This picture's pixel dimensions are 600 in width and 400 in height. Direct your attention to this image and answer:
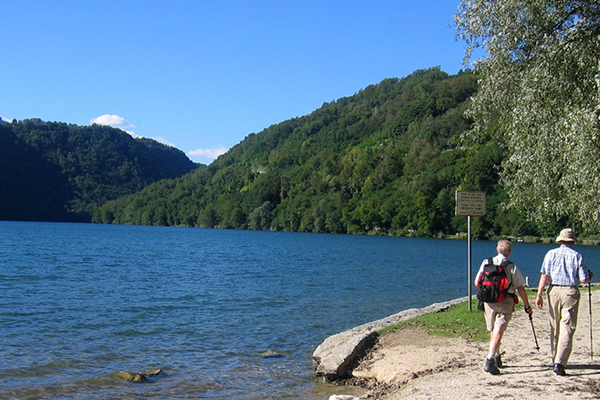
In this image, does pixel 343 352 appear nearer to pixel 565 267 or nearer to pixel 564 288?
pixel 564 288

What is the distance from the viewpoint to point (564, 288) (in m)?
8.33

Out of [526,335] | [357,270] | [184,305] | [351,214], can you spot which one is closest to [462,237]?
[351,214]

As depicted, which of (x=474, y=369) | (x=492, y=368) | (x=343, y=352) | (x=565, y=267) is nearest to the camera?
(x=565, y=267)

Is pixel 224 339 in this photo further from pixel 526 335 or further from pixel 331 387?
pixel 526 335

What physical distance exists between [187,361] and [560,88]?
11.7 metres

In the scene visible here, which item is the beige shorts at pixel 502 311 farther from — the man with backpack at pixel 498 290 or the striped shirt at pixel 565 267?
the striped shirt at pixel 565 267

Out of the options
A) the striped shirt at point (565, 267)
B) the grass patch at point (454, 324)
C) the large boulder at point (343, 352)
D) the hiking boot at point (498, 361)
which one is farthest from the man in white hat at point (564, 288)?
the large boulder at point (343, 352)

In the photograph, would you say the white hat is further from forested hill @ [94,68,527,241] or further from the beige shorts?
forested hill @ [94,68,527,241]

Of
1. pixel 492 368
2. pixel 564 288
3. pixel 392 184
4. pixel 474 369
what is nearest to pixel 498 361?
pixel 492 368

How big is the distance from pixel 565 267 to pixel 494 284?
1070 mm

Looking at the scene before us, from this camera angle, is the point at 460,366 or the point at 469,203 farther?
the point at 469,203

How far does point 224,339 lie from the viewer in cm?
1525

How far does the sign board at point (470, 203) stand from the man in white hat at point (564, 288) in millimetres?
6449

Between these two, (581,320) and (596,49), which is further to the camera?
(596,49)
